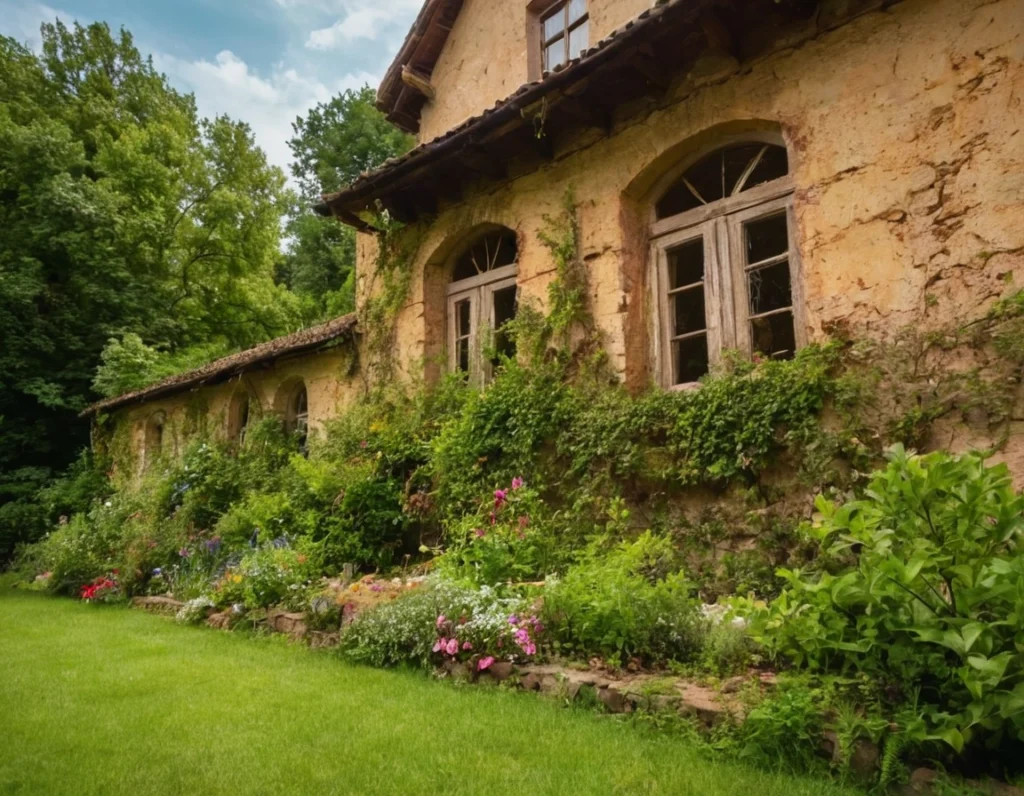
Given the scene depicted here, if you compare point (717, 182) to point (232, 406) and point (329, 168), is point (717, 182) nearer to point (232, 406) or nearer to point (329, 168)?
point (232, 406)

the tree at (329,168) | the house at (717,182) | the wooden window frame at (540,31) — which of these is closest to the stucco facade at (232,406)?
the house at (717,182)

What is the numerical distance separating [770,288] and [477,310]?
11.9 ft

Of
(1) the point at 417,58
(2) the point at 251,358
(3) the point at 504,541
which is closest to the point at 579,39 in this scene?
(1) the point at 417,58

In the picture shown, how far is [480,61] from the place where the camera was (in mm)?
9539

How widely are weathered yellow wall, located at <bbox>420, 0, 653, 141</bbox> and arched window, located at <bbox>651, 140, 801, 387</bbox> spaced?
3.08m

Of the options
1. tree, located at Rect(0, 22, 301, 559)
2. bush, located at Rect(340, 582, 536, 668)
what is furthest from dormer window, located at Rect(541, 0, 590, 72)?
tree, located at Rect(0, 22, 301, 559)

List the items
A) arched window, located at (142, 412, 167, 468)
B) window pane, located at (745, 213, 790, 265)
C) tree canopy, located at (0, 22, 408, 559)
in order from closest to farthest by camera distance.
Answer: window pane, located at (745, 213, 790, 265), arched window, located at (142, 412, 167, 468), tree canopy, located at (0, 22, 408, 559)

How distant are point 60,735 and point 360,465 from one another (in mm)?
4616

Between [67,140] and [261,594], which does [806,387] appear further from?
[67,140]

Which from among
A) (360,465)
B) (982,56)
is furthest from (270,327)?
(982,56)

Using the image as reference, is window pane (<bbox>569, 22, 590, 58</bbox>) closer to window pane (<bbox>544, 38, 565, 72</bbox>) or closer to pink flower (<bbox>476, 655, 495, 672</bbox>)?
window pane (<bbox>544, 38, 565, 72</bbox>)

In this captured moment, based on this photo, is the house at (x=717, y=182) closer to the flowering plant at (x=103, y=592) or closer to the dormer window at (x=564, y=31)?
the dormer window at (x=564, y=31)

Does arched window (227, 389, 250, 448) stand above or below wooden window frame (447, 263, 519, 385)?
below

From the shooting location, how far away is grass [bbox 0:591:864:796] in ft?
8.64
